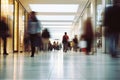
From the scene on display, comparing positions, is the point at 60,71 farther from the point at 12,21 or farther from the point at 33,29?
the point at 12,21

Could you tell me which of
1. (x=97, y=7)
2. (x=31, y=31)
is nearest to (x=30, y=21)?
(x=31, y=31)

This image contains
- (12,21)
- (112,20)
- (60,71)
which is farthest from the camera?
(12,21)

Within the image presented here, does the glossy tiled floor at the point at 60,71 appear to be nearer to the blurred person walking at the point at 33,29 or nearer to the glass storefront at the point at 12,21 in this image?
the blurred person walking at the point at 33,29

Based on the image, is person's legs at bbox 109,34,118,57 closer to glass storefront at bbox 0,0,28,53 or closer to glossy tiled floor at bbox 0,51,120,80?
glossy tiled floor at bbox 0,51,120,80

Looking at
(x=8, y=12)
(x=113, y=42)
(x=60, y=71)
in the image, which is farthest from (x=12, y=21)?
(x=60, y=71)

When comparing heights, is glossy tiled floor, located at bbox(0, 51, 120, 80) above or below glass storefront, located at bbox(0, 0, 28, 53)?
below

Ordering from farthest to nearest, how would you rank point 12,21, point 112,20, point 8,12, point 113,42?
point 12,21
point 8,12
point 113,42
point 112,20

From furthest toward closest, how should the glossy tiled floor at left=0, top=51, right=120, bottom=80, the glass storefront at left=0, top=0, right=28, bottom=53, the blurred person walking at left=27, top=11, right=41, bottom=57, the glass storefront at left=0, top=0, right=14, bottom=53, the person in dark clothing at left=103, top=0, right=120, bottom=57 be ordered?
the glass storefront at left=0, top=0, right=28, bottom=53
the glass storefront at left=0, top=0, right=14, bottom=53
the blurred person walking at left=27, top=11, right=41, bottom=57
the person in dark clothing at left=103, top=0, right=120, bottom=57
the glossy tiled floor at left=0, top=51, right=120, bottom=80

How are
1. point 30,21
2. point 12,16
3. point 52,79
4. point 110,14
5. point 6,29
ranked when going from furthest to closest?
point 12,16 → point 6,29 → point 30,21 → point 110,14 → point 52,79

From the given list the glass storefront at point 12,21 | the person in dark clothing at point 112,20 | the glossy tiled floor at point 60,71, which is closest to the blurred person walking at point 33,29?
the glossy tiled floor at point 60,71

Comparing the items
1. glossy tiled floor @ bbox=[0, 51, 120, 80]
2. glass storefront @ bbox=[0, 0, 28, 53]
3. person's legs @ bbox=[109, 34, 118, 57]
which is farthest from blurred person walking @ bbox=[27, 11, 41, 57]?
glass storefront @ bbox=[0, 0, 28, 53]

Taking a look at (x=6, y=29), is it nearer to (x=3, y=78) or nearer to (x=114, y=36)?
(x=114, y=36)

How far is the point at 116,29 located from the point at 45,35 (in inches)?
612

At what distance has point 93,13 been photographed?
26.2 meters
